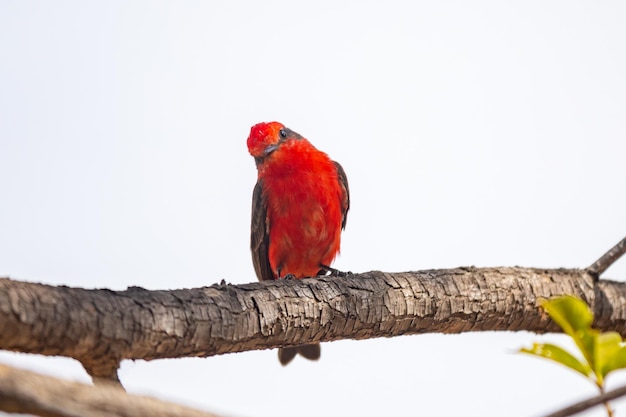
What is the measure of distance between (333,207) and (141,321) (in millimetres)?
3417

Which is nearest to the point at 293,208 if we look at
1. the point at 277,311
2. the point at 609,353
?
the point at 277,311

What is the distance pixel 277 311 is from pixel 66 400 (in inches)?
88.7

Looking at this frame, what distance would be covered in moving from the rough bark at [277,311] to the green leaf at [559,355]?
1.71 meters

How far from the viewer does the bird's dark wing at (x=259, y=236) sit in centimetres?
668

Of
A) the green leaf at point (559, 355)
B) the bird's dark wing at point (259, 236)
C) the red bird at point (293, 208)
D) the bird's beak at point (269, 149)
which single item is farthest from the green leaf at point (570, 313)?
the bird's beak at point (269, 149)

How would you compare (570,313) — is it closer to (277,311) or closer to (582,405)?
(582,405)

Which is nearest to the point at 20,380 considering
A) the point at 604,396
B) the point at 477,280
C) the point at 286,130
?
the point at 604,396

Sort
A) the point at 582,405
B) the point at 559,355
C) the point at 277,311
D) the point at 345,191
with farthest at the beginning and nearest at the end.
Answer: the point at 345,191 → the point at 277,311 → the point at 559,355 → the point at 582,405

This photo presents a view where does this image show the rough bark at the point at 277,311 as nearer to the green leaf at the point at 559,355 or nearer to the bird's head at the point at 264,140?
the green leaf at the point at 559,355

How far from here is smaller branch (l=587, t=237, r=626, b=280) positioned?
516cm

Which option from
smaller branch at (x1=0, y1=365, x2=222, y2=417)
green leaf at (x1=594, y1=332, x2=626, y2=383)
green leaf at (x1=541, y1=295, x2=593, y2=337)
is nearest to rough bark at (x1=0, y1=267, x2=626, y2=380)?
smaller branch at (x1=0, y1=365, x2=222, y2=417)

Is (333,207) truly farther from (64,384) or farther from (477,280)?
(64,384)

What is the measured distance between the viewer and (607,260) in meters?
5.29

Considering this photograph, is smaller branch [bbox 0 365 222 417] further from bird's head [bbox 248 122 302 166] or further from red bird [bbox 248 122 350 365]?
bird's head [bbox 248 122 302 166]
